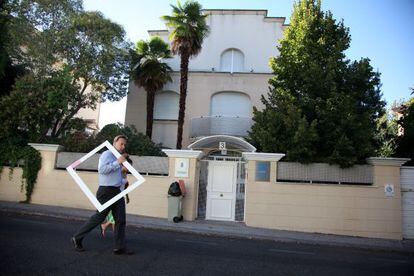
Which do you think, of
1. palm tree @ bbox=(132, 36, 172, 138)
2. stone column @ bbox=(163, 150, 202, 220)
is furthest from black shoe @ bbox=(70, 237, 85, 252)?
palm tree @ bbox=(132, 36, 172, 138)

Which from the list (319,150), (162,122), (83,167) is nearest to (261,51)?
(162,122)

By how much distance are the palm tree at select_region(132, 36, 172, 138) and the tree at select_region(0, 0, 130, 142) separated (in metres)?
0.87

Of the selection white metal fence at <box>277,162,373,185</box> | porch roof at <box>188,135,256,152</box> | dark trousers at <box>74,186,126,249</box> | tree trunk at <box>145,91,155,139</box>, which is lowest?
dark trousers at <box>74,186,126,249</box>

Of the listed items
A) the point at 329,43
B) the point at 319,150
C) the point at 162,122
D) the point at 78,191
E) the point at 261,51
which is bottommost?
the point at 78,191

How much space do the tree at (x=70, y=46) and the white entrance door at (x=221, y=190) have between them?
802 centimetres

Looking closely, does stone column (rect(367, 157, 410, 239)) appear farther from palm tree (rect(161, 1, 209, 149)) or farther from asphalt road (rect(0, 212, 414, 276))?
palm tree (rect(161, 1, 209, 149))

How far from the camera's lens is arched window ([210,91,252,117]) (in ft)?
76.4

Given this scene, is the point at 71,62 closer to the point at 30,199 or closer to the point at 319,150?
the point at 30,199

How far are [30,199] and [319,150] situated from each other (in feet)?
36.9

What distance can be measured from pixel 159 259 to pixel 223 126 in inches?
584

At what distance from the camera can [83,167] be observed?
Answer: 1530cm

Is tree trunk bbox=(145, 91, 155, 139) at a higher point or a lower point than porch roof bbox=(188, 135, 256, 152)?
higher

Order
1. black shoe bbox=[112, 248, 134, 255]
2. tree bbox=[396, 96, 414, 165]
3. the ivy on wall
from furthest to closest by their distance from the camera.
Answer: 1. tree bbox=[396, 96, 414, 165]
2. the ivy on wall
3. black shoe bbox=[112, 248, 134, 255]

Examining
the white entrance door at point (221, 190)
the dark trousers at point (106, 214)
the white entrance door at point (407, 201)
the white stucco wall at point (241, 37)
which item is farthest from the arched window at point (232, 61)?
the dark trousers at point (106, 214)
